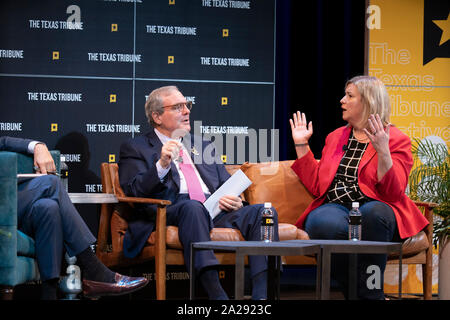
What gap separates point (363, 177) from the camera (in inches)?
158

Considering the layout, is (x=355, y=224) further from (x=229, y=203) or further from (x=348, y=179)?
(x=229, y=203)

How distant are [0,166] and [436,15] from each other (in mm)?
3897

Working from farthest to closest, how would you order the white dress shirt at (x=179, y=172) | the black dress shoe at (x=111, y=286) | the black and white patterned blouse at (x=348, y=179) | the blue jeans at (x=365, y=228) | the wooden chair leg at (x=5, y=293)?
the black and white patterned blouse at (x=348, y=179) → the white dress shirt at (x=179, y=172) → the blue jeans at (x=365, y=228) → the black dress shoe at (x=111, y=286) → the wooden chair leg at (x=5, y=293)

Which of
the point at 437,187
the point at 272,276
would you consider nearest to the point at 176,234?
the point at 272,276

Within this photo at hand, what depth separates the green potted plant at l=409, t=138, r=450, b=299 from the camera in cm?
444

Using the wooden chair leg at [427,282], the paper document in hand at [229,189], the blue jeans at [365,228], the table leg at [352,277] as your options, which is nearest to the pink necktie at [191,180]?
the paper document in hand at [229,189]

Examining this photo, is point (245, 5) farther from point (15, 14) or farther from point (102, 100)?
point (15, 14)

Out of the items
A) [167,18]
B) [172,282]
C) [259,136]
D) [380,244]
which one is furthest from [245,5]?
[380,244]

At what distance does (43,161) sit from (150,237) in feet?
2.54

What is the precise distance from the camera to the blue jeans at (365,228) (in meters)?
3.62

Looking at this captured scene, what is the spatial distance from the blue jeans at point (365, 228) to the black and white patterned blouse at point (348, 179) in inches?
4.0

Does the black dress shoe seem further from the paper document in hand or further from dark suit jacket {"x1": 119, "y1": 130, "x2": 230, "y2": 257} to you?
the paper document in hand

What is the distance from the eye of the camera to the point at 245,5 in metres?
5.18

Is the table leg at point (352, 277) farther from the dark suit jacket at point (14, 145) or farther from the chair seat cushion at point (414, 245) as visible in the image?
the dark suit jacket at point (14, 145)
